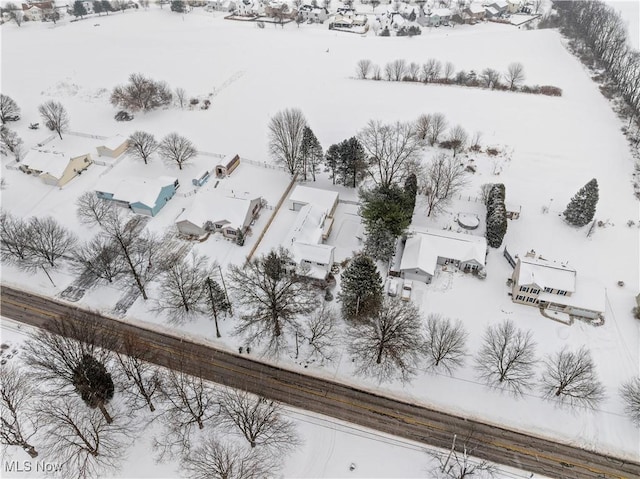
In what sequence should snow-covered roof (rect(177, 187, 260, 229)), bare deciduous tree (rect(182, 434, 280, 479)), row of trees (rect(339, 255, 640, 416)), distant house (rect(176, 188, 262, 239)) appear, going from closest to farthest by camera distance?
bare deciduous tree (rect(182, 434, 280, 479)) → row of trees (rect(339, 255, 640, 416)) → distant house (rect(176, 188, 262, 239)) → snow-covered roof (rect(177, 187, 260, 229))

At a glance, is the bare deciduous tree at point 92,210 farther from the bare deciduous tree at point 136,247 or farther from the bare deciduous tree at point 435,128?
the bare deciduous tree at point 435,128

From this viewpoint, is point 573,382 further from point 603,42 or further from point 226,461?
point 603,42

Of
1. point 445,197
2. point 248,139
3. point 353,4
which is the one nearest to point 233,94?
point 248,139

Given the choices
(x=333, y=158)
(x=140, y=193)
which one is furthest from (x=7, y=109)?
(x=333, y=158)

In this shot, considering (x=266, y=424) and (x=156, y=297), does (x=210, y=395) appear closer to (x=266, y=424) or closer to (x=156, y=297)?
(x=266, y=424)

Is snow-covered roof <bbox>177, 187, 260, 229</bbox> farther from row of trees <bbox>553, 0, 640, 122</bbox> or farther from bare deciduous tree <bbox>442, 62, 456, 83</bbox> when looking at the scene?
row of trees <bbox>553, 0, 640, 122</bbox>

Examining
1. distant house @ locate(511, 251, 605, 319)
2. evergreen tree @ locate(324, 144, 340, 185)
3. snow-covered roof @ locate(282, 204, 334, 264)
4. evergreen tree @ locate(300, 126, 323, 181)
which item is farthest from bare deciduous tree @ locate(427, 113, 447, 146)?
distant house @ locate(511, 251, 605, 319)

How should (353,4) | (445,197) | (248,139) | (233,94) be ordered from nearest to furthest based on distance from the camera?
(445,197) < (248,139) < (233,94) < (353,4)
